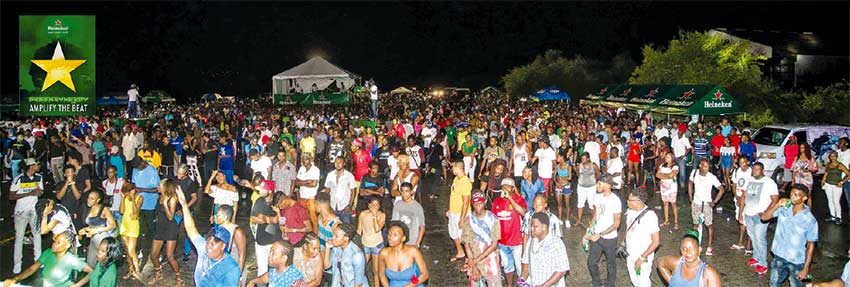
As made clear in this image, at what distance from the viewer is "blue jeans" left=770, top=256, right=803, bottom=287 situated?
23.0 ft

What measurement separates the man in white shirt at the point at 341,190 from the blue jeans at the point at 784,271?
5.10m

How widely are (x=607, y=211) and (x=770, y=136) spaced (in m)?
10.9

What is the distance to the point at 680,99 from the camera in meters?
21.2

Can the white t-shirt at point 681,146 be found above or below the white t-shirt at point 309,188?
above

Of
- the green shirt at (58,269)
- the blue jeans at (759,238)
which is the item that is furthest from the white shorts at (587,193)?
the green shirt at (58,269)

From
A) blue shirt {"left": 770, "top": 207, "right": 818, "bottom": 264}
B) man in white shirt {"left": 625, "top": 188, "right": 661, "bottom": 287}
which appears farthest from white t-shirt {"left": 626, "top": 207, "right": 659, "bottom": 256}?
blue shirt {"left": 770, "top": 207, "right": 818, "bottom": 264}

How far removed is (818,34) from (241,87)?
168ft

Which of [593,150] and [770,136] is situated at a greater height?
[770,136]

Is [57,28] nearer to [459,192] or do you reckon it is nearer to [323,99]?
[459,192]

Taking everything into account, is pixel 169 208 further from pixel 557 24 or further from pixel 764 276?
pixel 557 24

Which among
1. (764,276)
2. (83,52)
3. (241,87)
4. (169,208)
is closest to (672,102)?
(764,276)

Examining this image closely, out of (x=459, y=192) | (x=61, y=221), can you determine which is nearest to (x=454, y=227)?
(x=459, y=192)

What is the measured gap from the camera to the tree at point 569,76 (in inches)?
2004

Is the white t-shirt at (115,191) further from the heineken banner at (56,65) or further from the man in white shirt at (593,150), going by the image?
the man in white shirt at (593,150)
